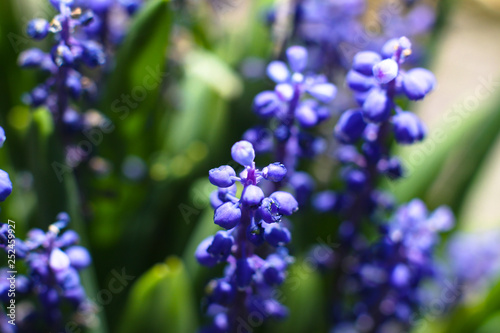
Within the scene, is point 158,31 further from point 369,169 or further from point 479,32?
point 479,32

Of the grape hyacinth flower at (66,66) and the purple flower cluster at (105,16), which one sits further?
the purple flower cluster at (105,16)

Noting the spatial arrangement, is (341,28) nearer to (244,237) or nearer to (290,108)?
(290,108)

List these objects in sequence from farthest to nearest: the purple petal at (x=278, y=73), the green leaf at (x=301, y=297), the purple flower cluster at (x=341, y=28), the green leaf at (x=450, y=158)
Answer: the green leaf at (x=450, y=158)
the purple flower cluster at (x=341, y=28)
the green leaf at (x=301, y=297)
the purple petal at (x=278, y=73)

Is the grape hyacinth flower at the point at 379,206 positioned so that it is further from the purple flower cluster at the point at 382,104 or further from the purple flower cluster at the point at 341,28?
the purple flower cluster at the point at 341,28

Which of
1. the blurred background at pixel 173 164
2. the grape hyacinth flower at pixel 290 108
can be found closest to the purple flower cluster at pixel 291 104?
the grape hyacinth flower at pixel 290 108

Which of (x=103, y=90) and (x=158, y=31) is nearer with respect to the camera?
(x=158, y=31)

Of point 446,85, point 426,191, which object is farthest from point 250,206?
point 446,85
